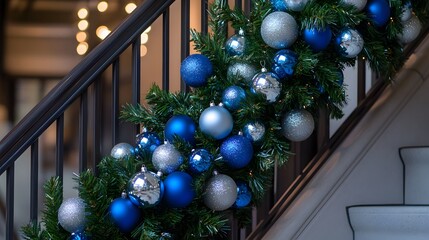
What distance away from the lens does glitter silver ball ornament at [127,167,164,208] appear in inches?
60.4

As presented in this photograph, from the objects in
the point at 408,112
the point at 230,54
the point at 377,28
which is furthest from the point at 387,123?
the point at 230,54

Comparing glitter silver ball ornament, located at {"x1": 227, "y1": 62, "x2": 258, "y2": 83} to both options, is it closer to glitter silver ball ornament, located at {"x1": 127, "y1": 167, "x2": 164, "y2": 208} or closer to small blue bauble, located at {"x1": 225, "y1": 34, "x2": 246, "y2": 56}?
small blue bauble, located at {"x1": 225, "y1": 34, "x2": 246, "y2": 56}

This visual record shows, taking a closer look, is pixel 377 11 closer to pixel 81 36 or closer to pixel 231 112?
pixel 231 112

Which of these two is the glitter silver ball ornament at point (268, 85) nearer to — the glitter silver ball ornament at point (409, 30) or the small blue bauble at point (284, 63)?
the small blue bauble at point (284, 63)

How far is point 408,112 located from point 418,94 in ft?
0.24

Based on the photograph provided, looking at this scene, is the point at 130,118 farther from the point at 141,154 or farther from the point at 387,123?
the point at 387,123

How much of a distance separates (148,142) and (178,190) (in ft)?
0.66

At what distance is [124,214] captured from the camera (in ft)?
5.07

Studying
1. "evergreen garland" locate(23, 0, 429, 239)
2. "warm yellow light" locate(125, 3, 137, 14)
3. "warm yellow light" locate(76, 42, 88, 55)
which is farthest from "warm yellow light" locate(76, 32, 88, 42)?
"evergreen garland" locate(23, 0, 429, 239)

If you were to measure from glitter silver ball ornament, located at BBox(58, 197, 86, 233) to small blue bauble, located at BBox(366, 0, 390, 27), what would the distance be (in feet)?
2.68

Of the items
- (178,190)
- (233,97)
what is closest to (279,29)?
(233,97)

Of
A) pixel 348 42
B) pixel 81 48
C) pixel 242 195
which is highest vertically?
pixel 348 42

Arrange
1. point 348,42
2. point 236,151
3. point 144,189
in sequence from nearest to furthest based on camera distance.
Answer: point 144,189
point 236,151
point 348,42

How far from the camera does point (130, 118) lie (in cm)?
179
